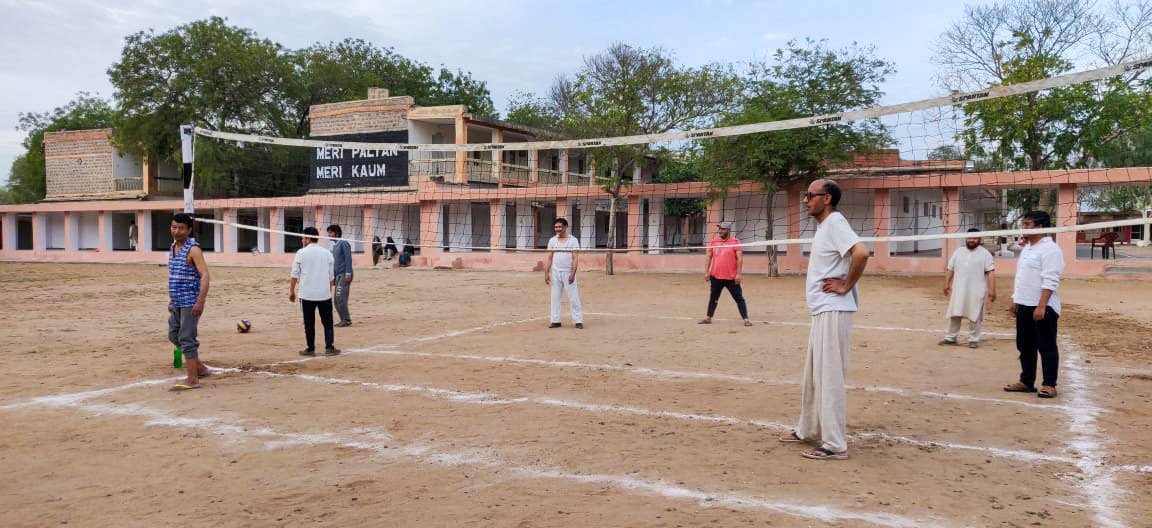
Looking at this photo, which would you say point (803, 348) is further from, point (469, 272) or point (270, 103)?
point (270, 103)

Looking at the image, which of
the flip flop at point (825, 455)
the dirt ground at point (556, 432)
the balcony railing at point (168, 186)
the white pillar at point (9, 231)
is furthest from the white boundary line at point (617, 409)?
the white pillar at point (9, 231)

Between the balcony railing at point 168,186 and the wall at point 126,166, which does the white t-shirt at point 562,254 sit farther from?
the wall at point 126,166

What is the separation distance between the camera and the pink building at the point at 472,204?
20.8 m

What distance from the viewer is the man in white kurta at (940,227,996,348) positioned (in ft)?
28.9

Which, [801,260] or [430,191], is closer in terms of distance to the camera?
[801,260]

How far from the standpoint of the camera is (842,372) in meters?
4.52

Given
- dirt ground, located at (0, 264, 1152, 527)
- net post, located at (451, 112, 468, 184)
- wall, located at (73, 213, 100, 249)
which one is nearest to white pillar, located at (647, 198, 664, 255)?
net post, located at (451, 112, 468, 184)

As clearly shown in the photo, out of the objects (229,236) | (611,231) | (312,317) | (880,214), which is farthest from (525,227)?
(312,317)

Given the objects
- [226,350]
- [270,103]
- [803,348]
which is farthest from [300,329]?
[270,103]

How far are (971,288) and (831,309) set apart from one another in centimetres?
531

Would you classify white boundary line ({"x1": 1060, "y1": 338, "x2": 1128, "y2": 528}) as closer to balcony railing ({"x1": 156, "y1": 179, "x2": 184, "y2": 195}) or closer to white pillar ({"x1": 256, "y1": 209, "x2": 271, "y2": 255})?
white pillar ({"x1": 256, "y1": 209, "x2": 271, "y2": 255})

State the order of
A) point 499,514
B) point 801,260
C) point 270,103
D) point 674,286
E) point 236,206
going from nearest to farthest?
1. point 499,514
2. point 674,286
3. point 801,260
4. point 236,206
5. point 270,103

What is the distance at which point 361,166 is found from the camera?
29812mm

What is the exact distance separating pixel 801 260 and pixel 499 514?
19.3 meters
